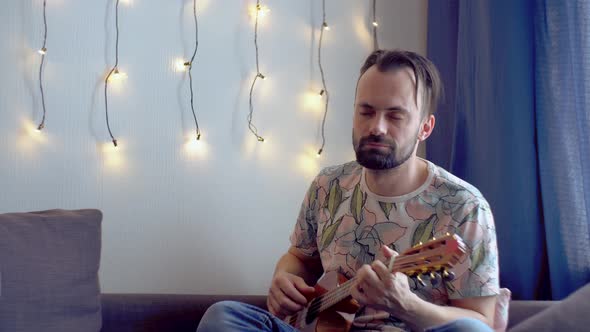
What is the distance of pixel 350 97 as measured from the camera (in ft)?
7.72

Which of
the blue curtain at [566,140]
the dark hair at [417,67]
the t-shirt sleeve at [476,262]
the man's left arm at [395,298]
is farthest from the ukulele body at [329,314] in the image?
the blue curtain at [566,140]

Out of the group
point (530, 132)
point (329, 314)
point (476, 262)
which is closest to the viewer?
point (476, 262)

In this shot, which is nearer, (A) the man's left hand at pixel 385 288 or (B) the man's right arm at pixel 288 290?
(A) the man's left hand at pixel 385 288

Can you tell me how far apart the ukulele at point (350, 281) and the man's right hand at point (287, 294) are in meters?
0.02

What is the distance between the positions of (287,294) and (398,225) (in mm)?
321

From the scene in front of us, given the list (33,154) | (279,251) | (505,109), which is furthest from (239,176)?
(505,109)

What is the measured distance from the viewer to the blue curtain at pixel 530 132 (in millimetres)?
1716

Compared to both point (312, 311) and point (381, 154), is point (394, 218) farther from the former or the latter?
point (312, 311)

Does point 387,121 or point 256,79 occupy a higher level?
point 256,79

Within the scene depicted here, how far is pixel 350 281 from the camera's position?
59.1 inches

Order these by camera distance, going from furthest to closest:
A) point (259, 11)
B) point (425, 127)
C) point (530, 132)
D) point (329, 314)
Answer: point (259, 11), point (530, 132), point (425, 127), point (329, 314)

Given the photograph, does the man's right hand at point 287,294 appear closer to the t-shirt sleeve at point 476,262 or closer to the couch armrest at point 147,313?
the couch armrest at point 147,313

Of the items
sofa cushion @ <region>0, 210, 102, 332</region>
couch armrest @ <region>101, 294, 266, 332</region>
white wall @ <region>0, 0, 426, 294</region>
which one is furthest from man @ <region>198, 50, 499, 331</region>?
white wall @ <region>0, 0, 426, 294</region>

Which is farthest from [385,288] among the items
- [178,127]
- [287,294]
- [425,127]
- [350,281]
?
[178,127]
